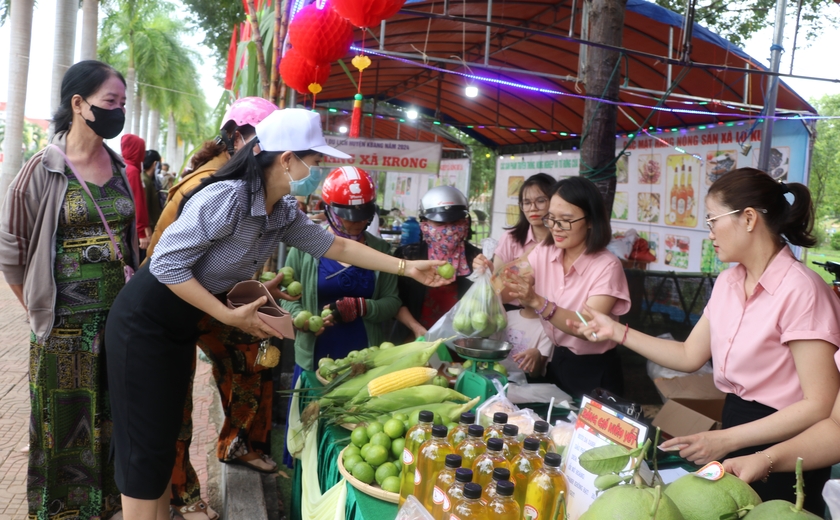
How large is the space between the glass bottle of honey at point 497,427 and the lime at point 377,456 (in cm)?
38

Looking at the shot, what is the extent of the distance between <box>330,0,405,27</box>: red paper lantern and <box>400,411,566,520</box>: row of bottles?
3.02 m

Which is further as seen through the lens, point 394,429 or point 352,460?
point 394,429

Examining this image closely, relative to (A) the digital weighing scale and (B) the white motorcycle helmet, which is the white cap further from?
(B) the white motorcycle helmet

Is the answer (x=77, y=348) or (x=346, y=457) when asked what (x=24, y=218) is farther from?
(x=346, y=457)

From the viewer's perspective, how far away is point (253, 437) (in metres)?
3.73

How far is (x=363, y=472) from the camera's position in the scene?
Result: 1.95 m

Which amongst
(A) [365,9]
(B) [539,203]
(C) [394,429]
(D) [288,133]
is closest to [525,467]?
(C) [394,429]

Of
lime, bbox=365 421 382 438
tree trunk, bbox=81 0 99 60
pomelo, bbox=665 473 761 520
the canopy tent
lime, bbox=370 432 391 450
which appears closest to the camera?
pomelo, bbox=665 473 761 520

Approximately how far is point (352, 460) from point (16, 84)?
12785 millimetres

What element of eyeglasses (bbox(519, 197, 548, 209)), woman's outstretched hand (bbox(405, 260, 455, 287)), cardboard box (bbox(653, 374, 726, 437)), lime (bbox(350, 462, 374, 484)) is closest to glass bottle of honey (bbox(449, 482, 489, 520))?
lime (bbox(350, 462, 374, 484))

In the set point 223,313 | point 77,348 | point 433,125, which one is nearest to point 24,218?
point 77,348

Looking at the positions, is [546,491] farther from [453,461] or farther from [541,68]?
[541,68]

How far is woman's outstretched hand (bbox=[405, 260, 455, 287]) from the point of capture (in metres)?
3.07

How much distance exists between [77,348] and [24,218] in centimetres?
66
